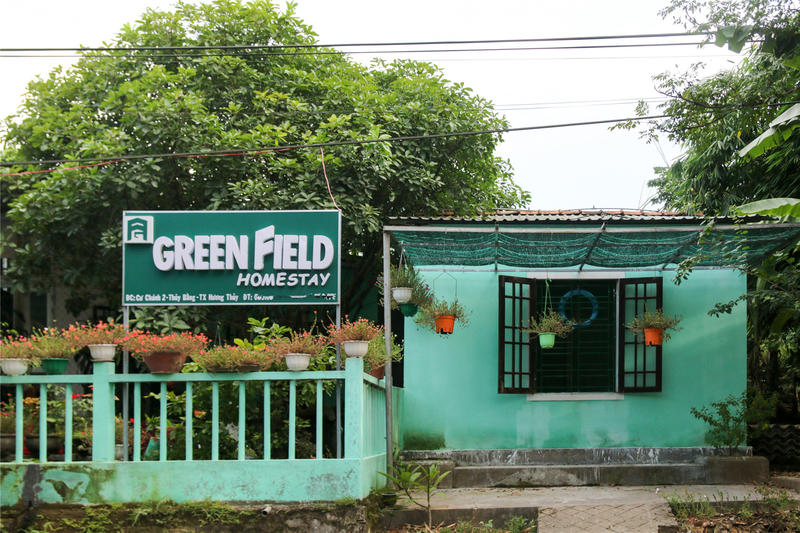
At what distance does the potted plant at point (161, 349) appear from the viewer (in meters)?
6.93

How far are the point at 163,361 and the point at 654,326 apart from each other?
18.8 feet

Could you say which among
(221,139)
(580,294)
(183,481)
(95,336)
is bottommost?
(183,481)

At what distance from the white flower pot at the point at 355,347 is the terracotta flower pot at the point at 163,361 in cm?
145

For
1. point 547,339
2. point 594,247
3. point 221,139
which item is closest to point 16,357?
point 221,139

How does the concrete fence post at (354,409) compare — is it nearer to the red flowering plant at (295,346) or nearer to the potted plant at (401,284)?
the red flowering plant at (295,346)

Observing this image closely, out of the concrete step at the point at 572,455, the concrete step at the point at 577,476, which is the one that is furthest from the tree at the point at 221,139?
the concrete step at the point at 577,476

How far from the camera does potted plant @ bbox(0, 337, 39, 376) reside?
23.1ft

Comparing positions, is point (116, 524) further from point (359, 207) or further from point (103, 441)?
point (359, 207)

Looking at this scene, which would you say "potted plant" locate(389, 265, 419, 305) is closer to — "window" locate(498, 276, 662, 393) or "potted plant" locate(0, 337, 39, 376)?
"window" locate(498, 276, 662, 393)

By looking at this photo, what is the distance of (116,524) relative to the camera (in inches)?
264

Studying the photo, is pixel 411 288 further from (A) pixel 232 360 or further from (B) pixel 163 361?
(B) pixel 163 361

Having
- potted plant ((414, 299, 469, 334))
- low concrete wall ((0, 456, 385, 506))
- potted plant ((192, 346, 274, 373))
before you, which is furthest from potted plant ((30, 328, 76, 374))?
potted plant ((414, 299, 469, 334))

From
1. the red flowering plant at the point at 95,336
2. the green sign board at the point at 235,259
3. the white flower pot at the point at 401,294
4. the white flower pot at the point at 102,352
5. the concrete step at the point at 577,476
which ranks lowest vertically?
the concrete step at the point at 577,476

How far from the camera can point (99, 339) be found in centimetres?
708
